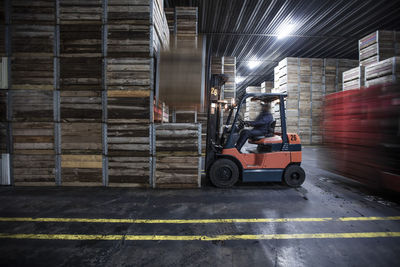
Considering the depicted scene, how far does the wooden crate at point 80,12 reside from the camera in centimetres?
477

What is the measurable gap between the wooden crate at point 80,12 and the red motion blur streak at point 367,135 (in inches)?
298

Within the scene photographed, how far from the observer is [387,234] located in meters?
2.80

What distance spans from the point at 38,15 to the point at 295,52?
16174 millimetres

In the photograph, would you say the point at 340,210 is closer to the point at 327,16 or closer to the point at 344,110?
the point at 344,110

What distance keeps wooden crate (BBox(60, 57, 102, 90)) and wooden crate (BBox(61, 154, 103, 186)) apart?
198 cm

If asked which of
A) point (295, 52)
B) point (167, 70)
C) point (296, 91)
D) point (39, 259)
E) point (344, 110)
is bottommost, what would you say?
point (39, 259)

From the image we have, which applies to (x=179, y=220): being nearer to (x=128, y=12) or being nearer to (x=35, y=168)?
(x=35, y=168)

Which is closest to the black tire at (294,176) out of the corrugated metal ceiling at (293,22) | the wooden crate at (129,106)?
the wooden crate at (129,106)

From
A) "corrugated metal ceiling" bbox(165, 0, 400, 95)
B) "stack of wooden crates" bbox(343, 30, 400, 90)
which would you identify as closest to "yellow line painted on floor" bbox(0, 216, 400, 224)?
"stack of wooden crates" bbox(343, 30, 400, 90)

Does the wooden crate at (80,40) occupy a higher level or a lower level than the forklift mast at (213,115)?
higher

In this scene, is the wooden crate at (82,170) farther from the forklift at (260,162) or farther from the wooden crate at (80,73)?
the forklift at (260,162)

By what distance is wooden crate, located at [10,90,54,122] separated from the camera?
4.80 meters

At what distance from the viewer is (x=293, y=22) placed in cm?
1032

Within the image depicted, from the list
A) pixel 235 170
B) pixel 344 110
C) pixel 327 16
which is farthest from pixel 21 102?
pixel 327 16
